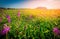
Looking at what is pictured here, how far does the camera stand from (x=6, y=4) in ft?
6.45

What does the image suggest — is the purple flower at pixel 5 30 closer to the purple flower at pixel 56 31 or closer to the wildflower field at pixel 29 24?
the wildflower field at pixel 29 24

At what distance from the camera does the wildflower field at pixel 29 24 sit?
6.08 feet

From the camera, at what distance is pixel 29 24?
1.89 meters

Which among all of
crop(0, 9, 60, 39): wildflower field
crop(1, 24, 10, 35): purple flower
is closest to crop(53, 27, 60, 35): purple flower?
crop(0, 9, 60, 39): wildflower field

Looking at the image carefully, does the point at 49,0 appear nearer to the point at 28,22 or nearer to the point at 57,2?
the point at 57,2

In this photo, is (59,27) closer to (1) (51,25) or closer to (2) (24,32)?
(1) (51,25)

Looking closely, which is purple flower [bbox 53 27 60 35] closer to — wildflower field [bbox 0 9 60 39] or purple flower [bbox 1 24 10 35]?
wildflower field [bbox 0 9 60 39]

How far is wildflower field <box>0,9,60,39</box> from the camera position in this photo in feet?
6.08

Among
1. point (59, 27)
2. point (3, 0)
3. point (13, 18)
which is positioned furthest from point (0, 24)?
point (59, 27)

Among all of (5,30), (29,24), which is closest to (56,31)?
(29,24)

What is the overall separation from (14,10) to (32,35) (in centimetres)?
43

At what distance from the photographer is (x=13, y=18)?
6.29 feet

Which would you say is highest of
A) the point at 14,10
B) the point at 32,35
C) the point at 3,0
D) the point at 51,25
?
the point at 3,0

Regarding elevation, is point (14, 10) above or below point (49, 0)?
below
